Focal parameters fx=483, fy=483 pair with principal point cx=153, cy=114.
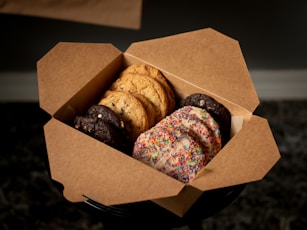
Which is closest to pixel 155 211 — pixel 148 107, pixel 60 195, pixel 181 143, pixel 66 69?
pixel 181 143

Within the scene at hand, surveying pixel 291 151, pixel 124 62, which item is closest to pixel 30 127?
pixel 124 62

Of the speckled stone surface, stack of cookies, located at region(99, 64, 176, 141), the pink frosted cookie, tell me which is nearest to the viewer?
the pink frosted cookie

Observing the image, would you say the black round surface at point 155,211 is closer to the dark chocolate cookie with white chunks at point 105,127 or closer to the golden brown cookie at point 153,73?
the dark chocolate cookie with white chunks at point 105,127

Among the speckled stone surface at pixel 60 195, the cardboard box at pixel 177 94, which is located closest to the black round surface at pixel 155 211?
the cardboard box at pixel 177 94

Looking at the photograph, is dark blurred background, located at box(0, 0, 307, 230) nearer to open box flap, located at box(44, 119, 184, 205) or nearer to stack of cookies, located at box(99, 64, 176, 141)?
stack of cookies, located at box(99, 64, 176, 141)

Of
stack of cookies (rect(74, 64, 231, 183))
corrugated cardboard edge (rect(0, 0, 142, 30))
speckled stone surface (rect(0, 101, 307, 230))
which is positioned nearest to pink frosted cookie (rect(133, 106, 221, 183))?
stack of cookies (rect(74, 64, 231, 183))

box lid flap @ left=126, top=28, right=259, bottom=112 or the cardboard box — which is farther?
box lid flap @ left=126, top=28, right=259, bottom=112

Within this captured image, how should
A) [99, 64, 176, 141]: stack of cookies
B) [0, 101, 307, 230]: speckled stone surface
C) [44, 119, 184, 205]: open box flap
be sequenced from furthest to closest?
[0, 101, 307, 230]: speckled stone surface → [99, 64, 176, 141]: stack of cookies → [44, 119, 184, 205]: open box flap

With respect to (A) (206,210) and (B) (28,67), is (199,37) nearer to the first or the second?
(A) (206,210)
